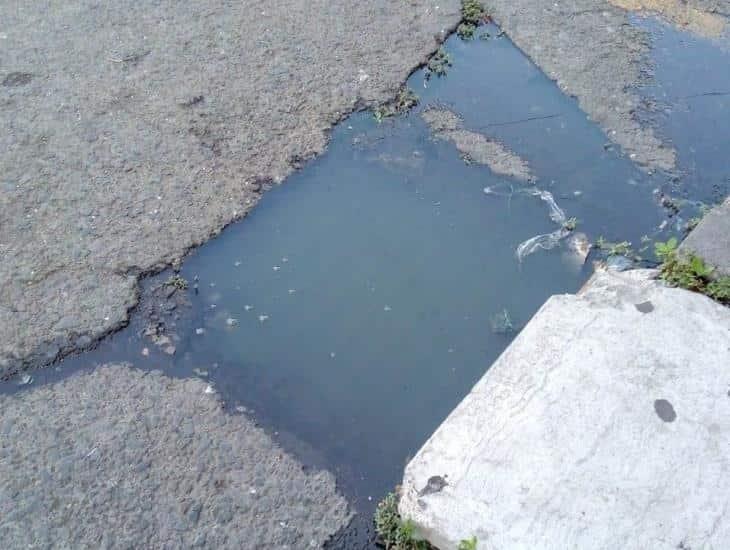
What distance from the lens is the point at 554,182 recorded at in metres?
3.67

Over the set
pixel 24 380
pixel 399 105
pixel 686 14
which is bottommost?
pixel 24 380

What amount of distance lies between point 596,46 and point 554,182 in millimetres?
1209

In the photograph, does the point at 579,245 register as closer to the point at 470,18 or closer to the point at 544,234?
the point at 544,234

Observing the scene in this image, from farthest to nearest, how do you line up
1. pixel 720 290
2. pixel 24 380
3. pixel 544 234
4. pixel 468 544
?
pixel 544 234, pixel 720 290, pixel 24 380, pixel 468 544

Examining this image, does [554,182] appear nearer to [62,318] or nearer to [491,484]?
[491,484]

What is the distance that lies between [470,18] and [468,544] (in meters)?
3.25

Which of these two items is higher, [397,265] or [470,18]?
[470,18]

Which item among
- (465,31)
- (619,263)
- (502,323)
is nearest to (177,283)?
(502,323)

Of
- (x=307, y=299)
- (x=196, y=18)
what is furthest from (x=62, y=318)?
(x=196, y=18)

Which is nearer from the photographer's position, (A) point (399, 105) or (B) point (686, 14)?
(A) point (399, 105)

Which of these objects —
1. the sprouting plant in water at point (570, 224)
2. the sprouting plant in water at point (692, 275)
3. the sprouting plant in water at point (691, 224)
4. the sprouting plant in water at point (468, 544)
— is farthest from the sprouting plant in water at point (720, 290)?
the sprouting plant in water at point (468, 544)

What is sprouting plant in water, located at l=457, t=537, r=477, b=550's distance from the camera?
2271 mm

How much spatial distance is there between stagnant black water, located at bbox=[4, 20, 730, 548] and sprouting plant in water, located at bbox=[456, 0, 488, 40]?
0.34 metres

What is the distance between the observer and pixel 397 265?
3314 mm
